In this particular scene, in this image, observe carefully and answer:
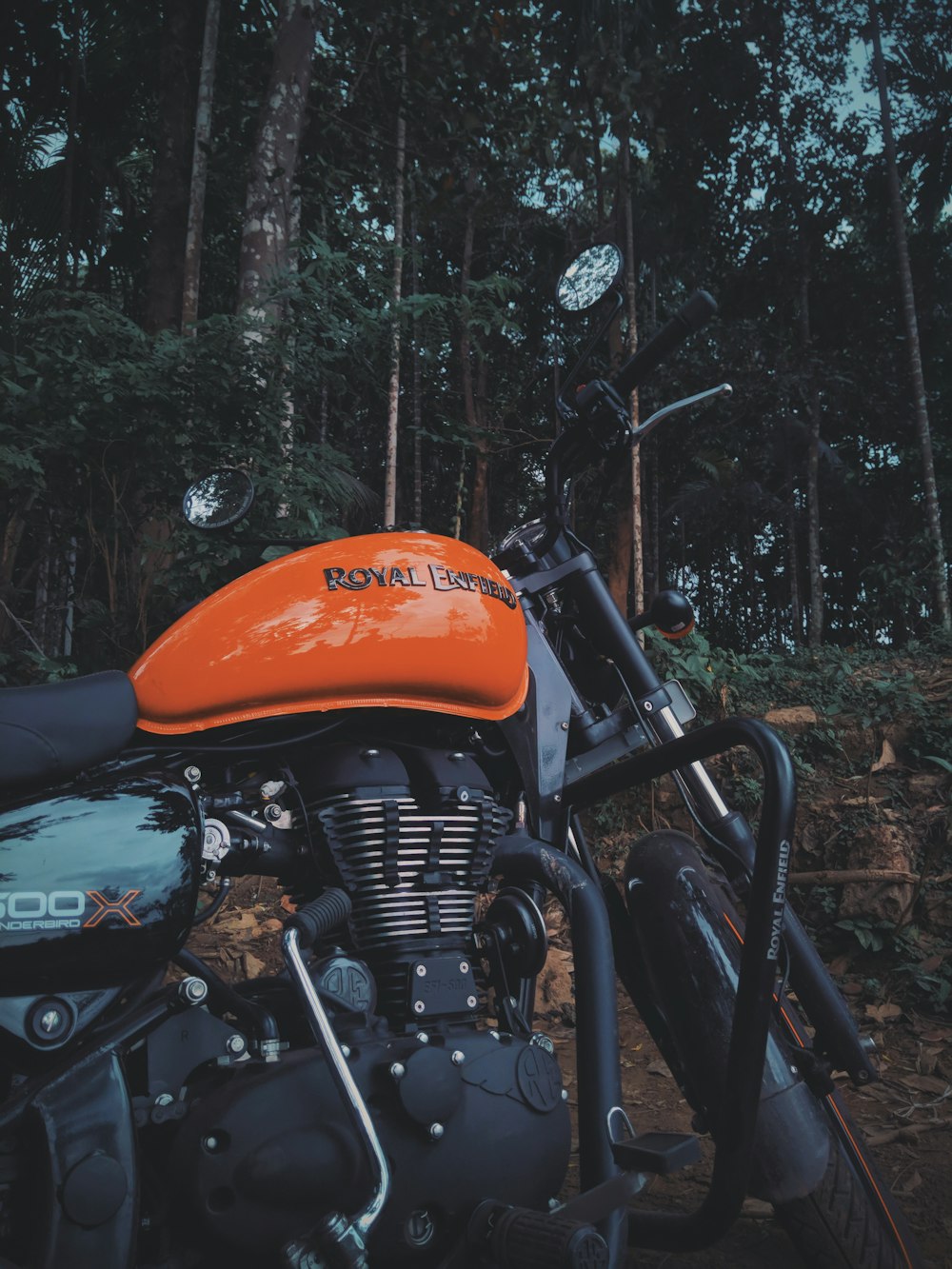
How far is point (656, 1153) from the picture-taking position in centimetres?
133

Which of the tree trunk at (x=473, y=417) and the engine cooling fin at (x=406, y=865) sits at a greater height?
the tree trunk at (x=473, y=417)

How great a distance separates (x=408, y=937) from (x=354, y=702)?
38 centimetres

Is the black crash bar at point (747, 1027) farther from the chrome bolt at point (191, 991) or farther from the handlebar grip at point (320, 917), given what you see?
Answer: the chrome bolt at point (191, 991)

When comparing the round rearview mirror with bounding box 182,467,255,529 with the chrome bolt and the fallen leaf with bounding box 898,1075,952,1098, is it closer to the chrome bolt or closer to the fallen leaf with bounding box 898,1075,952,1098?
the chrome bolt

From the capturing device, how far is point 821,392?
1274 centimetres

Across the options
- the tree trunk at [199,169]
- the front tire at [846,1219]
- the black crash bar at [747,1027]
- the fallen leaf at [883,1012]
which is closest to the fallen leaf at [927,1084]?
the fallen leaf at [883,1012]

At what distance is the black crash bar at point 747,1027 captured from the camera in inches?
54.7

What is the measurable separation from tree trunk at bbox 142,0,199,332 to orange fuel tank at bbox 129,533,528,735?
5058mm

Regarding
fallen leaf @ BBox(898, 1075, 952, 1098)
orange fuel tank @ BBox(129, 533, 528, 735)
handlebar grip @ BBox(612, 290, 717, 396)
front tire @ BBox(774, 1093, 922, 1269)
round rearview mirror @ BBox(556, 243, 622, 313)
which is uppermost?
round rearview mirror @ BBox(556, 243, 622, 313)

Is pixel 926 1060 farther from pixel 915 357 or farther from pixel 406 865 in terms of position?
pixel 915 357

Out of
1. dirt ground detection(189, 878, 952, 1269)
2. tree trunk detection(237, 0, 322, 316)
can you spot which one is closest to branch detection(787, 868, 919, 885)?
dirt ground detection(189, 878, 952, 1269)

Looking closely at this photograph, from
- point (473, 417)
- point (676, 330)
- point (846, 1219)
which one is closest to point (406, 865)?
point (846, 1219)

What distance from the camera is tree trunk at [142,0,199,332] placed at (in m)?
6.09

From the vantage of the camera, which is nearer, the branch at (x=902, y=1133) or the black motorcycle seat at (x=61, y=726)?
the black motorcycle seat at (x=61, y=726)
